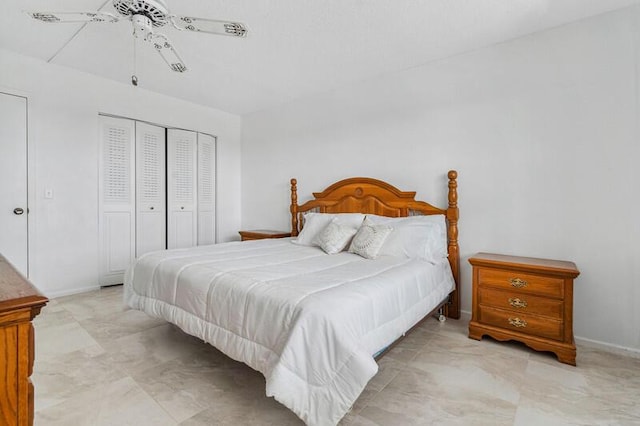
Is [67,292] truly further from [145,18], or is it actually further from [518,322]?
[518,322]

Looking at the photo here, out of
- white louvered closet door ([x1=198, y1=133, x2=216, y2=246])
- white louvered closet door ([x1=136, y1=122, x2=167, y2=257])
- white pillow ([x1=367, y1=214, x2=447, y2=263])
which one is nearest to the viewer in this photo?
white pillow ([x1=367, y1=214, x2=447, y2=263])

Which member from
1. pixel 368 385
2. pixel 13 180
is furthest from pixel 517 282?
pixel 13 180

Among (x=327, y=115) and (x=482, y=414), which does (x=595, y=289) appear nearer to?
(x=482, y=414)

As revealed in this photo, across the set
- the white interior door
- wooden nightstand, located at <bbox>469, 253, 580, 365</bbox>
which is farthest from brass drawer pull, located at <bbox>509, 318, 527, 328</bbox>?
the white interior door

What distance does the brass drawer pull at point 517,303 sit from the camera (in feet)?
7.49

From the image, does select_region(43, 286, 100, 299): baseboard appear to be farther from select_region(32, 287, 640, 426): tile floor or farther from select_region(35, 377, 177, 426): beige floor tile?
select_region(35, 377, 177, 426): beige floor tile

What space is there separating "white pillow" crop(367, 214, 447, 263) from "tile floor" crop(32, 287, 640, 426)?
2.20ft

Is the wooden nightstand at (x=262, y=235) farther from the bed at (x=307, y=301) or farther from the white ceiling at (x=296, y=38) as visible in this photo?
the white ceiling at (x=296, y=38)

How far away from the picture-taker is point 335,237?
2.92 metres

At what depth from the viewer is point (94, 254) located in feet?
12.3

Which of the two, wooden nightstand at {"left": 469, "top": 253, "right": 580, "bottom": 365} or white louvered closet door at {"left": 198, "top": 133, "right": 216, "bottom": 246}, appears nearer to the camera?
wooden nightstand at {"left": 469, "top": 253, "right": 580, "bottom": 365}

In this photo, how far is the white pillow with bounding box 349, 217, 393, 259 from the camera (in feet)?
8.65

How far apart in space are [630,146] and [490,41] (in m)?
1.37

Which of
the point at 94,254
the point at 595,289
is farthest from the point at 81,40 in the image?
the point at 595,289
